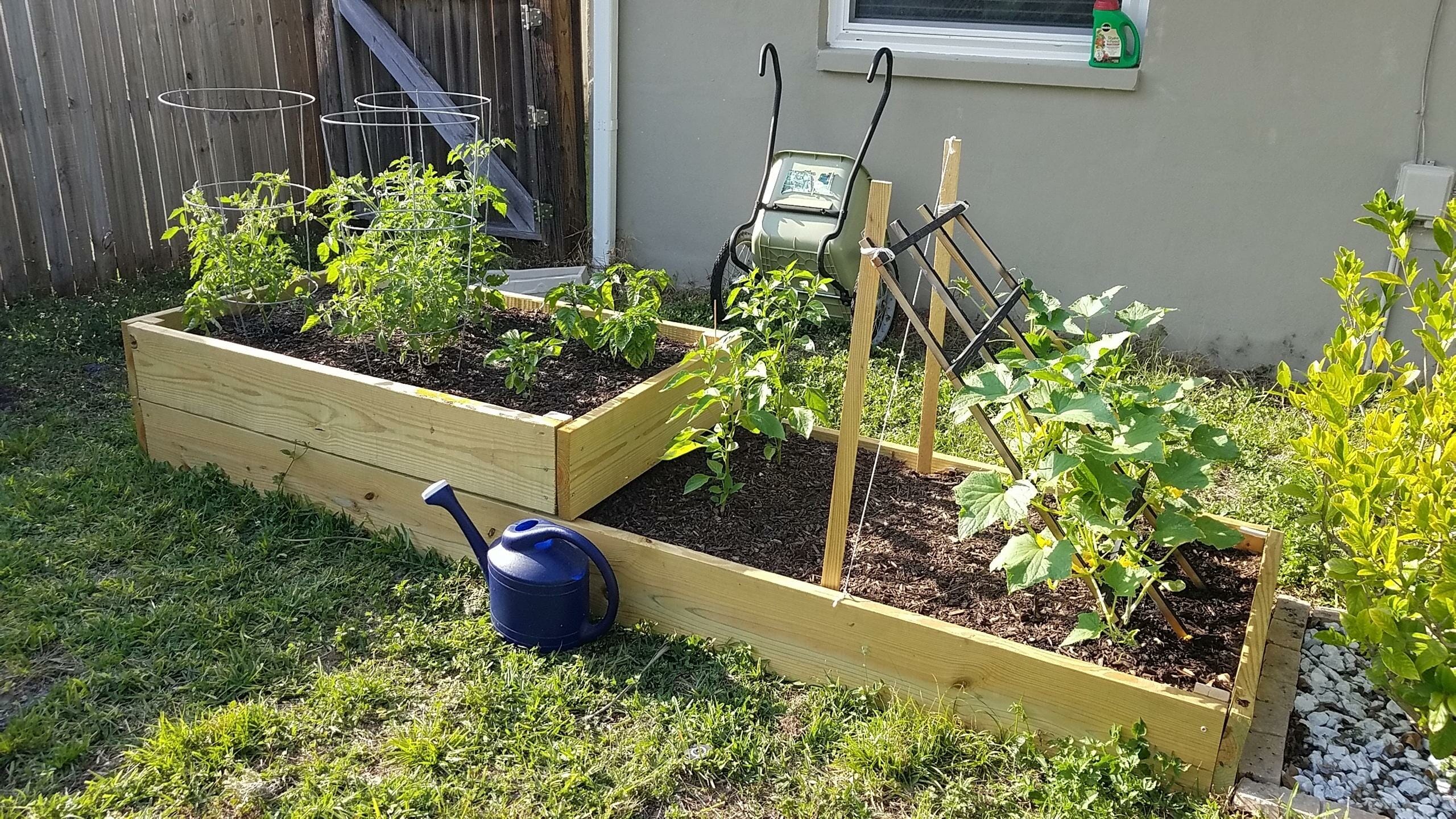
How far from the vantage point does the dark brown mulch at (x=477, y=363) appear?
2.96 m

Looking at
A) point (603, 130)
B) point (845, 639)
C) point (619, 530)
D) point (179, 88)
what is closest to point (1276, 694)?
point (845, 639)

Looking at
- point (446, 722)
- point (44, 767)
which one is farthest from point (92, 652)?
point (446, 722)

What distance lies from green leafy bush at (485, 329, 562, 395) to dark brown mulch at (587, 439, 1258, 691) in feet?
1.42

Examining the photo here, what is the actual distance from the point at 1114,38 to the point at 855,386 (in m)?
2.86

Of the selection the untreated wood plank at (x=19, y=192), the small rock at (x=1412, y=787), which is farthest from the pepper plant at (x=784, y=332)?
the untreated wood plank at (x=19, y=192)

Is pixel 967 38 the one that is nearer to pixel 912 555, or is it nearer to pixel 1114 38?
pixel 1114 38

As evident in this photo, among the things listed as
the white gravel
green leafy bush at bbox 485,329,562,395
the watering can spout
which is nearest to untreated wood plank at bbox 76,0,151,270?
green leafy bush at bbox 485,329,562,395

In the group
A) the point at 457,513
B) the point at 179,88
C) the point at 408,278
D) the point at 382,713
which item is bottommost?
the point at 382,713

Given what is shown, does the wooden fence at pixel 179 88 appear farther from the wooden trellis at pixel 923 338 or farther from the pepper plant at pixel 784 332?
the wooden trellis at pixel 923 338

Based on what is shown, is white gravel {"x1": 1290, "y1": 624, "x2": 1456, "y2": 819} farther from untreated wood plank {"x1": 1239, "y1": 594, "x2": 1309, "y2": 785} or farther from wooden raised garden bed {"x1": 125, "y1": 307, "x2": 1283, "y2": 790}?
wooden raised garden bed {"x1": 125, "y1": 307, "x2": 1283, "y2": 790}

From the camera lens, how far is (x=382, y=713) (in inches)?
90.0

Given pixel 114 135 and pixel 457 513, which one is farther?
pixel 114 135

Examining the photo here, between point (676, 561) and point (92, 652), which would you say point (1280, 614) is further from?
point (92, 652)

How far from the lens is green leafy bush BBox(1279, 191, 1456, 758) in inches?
75.1
